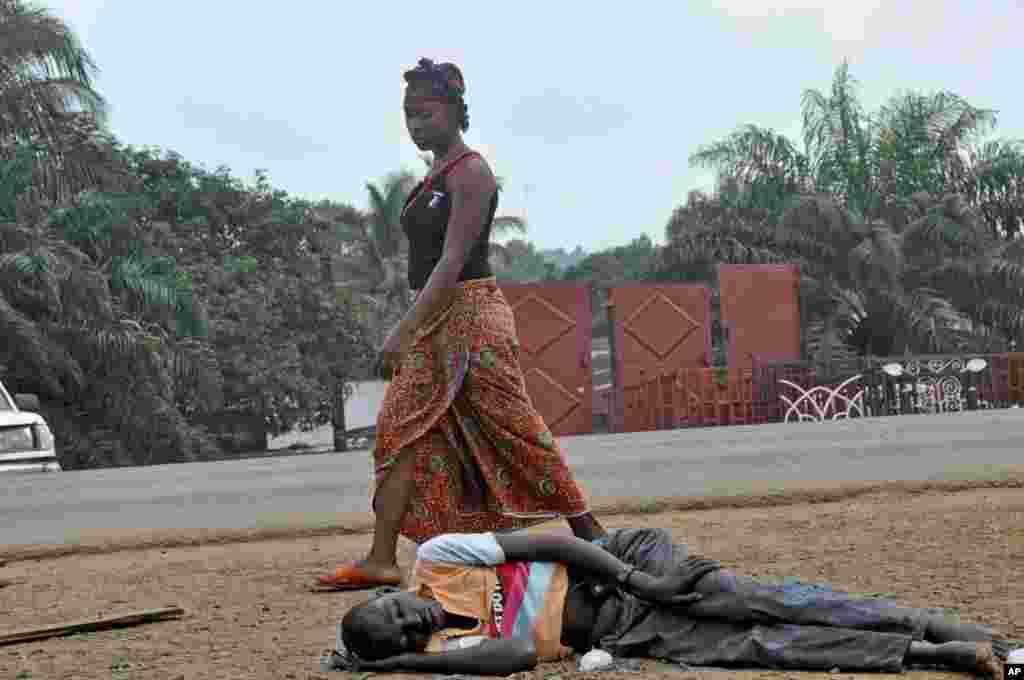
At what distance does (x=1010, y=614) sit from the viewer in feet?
14.1

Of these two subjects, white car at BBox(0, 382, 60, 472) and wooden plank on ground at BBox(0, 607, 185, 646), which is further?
white car at BBox(0, 382, 60, 472)

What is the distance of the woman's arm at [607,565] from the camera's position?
3.89 metres

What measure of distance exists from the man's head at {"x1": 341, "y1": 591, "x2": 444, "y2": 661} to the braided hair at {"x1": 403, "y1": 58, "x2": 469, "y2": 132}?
2301 millimetres

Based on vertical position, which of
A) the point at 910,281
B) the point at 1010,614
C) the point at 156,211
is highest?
the point at 156,211

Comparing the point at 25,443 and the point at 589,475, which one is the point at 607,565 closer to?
the point at 589,475

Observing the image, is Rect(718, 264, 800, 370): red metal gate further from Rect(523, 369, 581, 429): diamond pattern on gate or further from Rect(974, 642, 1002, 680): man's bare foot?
Rect(974, 642, 1002, 680): man's bare foot

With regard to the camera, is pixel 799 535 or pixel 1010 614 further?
pixel 799 535

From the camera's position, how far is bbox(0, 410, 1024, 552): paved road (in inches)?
345

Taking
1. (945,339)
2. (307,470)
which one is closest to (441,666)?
(307,470)

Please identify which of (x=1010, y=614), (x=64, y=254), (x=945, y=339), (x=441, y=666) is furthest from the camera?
(x=945, y=339)

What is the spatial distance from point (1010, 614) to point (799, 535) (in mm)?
2135

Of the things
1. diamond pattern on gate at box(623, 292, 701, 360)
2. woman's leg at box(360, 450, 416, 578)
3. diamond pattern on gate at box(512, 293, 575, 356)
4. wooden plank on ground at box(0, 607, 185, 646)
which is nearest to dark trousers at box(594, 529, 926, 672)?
woman's leg at box(360, 450, 416, 578)

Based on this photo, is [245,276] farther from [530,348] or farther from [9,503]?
[9,503]

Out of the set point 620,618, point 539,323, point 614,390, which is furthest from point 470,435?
point 614,390
